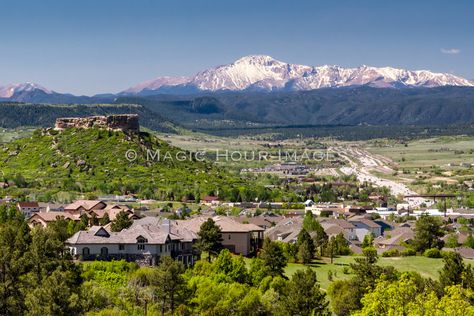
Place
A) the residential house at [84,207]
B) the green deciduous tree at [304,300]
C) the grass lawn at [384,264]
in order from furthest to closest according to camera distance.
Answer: the residential house at [84,207] < the grass lawn at [384,264] < the green deciduous tree at [304,300]

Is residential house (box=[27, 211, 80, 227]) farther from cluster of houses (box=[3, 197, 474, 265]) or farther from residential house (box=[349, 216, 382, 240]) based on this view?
residential house (box=[349, 216, 382, 240])

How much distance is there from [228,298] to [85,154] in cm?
10820

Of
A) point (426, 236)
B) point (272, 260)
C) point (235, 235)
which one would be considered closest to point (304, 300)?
point (272, 260)

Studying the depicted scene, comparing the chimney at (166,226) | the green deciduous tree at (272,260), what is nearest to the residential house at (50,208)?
the chimney at (166,226)

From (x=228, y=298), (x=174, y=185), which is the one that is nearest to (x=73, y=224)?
(x=228, y=298)

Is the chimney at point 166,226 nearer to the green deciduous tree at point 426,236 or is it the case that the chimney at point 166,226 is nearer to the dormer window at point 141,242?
the dormer window at point 141,242

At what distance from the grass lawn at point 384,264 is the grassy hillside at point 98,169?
200 ft

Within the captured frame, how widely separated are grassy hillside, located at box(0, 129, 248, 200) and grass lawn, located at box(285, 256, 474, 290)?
61.1 m

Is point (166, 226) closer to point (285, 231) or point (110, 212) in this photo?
point (110, 212)

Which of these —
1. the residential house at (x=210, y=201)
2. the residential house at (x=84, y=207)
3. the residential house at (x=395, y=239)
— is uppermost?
the residential house at (x=84, y=207)

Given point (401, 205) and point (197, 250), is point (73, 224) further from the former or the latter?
point (401, 205)

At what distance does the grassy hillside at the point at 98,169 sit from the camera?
141250mm

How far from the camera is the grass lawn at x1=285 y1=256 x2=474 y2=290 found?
6838 cm

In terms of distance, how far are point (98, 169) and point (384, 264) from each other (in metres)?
89.2
